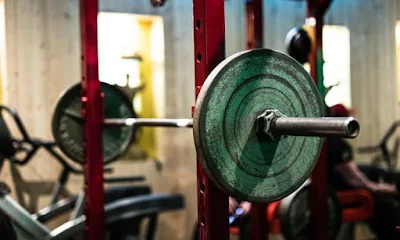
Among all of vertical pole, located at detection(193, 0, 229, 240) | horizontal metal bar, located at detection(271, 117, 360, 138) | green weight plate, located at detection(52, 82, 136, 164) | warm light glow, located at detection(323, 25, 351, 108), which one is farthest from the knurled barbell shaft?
warm light glow, located at detection(323, 25, 351, 108)

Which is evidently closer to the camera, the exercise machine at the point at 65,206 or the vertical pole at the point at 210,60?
the vertical pole at the point at 210,60

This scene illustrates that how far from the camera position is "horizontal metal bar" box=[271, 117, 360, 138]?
3.05 ft

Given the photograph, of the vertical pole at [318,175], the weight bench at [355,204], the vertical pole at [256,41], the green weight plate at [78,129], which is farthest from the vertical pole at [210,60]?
the weight bench at [355,204]

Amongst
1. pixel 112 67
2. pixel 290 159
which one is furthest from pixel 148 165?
pixel 290 159

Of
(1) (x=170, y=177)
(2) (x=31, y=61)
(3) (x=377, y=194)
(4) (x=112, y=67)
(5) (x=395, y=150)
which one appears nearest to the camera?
(2) (x=31, y=61)

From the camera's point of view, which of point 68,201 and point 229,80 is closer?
point 229,80

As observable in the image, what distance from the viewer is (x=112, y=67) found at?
11.1ft

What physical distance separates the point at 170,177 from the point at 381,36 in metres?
1.91

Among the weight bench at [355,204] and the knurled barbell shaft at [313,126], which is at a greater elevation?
the knurled barbell shaft at [313,126]

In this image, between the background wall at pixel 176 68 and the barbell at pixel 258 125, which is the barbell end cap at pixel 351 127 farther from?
the background wall at pixel 176 68

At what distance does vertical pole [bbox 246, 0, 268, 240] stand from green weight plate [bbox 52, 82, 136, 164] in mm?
722

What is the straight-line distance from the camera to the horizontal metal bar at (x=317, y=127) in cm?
93

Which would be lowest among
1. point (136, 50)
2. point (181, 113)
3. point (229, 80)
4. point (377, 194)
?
point (377, 194)

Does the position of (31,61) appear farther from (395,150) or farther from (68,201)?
(395,150)
